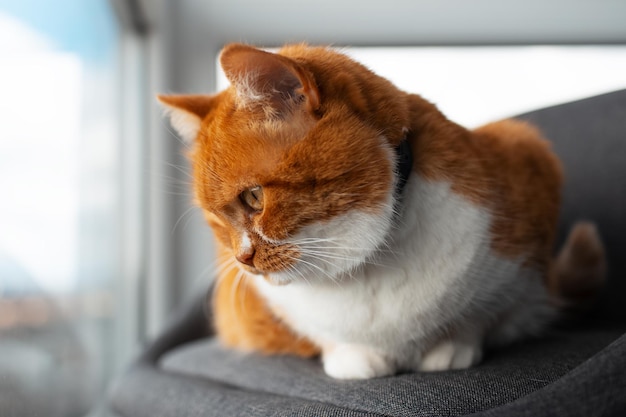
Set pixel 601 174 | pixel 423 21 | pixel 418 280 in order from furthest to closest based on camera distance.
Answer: pixel 423 21, pixel 601 174, pixel 418 280

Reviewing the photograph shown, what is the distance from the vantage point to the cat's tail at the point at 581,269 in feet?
4.26

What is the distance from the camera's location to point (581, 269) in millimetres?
1315

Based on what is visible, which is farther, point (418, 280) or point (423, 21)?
point (423, 21)

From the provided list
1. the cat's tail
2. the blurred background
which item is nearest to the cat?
the cat's tail

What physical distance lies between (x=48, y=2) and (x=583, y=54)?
5.81 ft

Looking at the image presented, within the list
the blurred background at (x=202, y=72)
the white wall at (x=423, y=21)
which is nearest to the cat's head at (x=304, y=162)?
the blurred background at (x=202, y=72)

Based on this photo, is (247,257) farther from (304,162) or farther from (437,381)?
(437,381)

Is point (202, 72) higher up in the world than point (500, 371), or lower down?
higher up

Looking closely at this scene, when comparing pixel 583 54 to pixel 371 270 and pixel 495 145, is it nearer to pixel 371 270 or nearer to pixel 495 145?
pixel 495 145

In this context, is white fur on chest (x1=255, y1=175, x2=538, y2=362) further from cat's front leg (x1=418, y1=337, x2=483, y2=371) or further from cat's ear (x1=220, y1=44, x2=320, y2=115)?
cat's ear (x1=220, y1=44, x2=320, y2=115)

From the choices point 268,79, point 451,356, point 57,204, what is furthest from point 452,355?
point 57,204

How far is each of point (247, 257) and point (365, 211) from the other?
0.63 feet

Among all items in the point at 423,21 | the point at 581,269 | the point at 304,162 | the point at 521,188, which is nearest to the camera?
the point at 304,162

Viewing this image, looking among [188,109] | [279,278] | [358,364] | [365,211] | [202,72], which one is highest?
[202,72]
